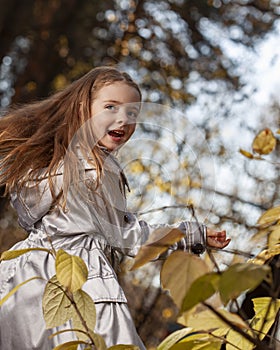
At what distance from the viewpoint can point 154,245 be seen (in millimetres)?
637

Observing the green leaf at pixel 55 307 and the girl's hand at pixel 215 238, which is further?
the girl's hand at pixel 215 238

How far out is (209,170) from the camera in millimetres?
1224

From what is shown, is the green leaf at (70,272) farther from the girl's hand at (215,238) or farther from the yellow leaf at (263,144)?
the girl's hand at (215,238)

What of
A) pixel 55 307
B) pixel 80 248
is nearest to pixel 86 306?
pixel 55 307

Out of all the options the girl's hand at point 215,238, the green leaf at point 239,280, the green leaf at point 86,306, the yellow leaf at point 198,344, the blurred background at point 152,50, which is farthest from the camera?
the blurred background at point 152,50

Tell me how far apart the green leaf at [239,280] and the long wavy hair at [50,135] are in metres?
1.47

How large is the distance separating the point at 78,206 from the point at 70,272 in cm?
127

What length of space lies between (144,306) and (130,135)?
475cm

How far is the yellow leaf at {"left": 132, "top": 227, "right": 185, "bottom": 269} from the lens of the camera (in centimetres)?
64

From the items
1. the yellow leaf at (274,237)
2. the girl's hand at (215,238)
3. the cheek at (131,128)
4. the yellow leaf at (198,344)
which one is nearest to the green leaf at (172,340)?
the yellow leaf at (198,344)

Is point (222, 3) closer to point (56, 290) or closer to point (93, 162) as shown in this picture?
point (93, 162)

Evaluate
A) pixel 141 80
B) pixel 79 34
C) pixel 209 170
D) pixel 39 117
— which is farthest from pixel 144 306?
pixel 209 170

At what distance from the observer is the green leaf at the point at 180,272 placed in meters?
0.62

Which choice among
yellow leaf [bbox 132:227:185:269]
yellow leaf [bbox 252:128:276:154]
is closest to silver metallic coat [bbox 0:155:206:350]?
yellow leaf [bbox 252:128:276:154]
